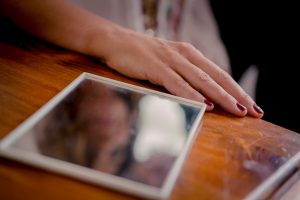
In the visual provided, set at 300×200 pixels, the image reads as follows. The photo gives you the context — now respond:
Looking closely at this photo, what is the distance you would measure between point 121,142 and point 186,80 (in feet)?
0.71

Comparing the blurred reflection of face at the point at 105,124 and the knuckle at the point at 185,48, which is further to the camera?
the knuckle at the point at 185,48

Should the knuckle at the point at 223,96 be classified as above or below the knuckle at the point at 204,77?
below

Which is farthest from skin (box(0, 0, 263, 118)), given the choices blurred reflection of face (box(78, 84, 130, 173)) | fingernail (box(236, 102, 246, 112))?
blurred reflection of face (box(78, 84, 130, 173))

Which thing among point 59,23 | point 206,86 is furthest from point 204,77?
point 59,23

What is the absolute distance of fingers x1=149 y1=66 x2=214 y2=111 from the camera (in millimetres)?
562

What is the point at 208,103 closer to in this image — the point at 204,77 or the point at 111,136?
the point at 204,77

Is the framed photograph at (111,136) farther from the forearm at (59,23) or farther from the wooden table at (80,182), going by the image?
the forearm at (59,23)

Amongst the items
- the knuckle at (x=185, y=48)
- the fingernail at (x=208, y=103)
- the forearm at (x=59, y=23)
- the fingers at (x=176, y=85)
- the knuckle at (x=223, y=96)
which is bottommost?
the fingernail at (x=208, y=103)

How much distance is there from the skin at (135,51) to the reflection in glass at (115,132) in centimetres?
7

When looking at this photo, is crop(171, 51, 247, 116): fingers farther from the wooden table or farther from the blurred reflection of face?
the blurred reflection of face

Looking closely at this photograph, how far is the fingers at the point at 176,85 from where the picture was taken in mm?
562

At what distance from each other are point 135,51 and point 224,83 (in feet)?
0.53

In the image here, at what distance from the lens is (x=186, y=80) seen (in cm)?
60

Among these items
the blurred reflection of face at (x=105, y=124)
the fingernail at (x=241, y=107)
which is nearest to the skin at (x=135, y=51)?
the fingernail at (x=241, y=107)
